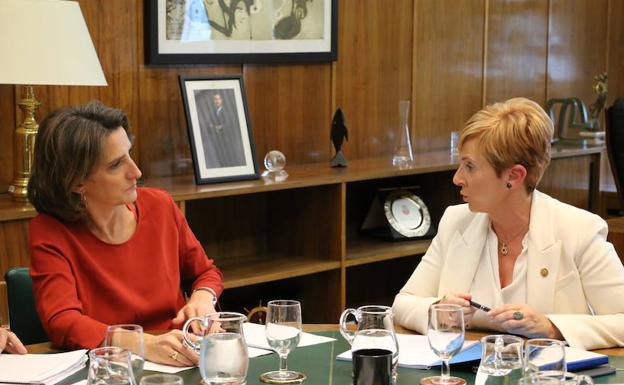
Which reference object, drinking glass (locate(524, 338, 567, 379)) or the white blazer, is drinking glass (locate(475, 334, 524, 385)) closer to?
drinking glass (locate(524, 338, 567, 379))

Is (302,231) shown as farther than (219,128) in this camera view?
Yes

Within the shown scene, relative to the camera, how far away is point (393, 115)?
5.09 m

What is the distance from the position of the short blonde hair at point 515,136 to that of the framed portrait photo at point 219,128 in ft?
4.96

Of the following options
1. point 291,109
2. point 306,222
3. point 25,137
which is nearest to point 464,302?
point 25,137

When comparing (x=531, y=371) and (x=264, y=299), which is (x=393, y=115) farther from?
(x=531, y=371)

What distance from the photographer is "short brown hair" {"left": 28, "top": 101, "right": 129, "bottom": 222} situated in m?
→ 2.59

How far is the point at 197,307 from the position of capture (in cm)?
263

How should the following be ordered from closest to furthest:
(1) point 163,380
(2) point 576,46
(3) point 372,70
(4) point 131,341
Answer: (1) point 163,380, (4) point 131,341, (3) point 372,70, (2) point 576,46

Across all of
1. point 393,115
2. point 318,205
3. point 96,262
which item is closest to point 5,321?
point 96,262

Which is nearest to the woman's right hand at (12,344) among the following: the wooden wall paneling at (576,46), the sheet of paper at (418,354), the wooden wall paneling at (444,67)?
the sheet of paper at (418,354)

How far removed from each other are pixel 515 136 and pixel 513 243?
286mm

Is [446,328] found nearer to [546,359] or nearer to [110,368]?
[546,359]

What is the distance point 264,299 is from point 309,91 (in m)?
0.96

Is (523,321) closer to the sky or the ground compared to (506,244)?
closer to the ground
